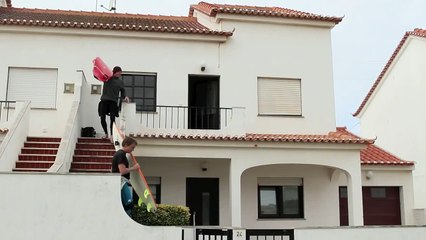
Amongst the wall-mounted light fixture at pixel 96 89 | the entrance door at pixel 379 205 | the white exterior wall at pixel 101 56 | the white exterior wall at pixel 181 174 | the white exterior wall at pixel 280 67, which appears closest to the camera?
the wall-mounted light fixture at pixel 96 89

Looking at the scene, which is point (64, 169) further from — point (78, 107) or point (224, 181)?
point (224, 181)

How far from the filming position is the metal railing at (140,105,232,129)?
16.4 m

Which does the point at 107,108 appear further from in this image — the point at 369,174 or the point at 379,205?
the point at 379,205

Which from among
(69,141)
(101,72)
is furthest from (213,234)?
(101,72)

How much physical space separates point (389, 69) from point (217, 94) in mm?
11111

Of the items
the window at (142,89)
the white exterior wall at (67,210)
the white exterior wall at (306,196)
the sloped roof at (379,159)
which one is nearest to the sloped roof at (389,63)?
the sloped roof at (379,159)

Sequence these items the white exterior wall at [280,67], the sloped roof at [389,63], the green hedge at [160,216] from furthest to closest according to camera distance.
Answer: the sloped roof at [389,63] < the white exterior wall at [280,67] < the green hedge at [160,216]

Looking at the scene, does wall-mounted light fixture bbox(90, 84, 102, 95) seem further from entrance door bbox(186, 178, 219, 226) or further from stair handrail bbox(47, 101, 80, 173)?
entrance door bbox(186, 178, 219, 226)

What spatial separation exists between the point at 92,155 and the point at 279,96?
21.8 feet

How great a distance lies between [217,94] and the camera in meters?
17.2

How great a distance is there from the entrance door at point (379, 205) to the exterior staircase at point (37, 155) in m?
9.28

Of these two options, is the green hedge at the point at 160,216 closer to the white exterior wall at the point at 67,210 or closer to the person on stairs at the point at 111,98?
the white exterior wall at the point at 67,210

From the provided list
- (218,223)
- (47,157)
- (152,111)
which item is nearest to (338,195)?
(218,223)

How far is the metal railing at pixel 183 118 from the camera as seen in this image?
16.4m
